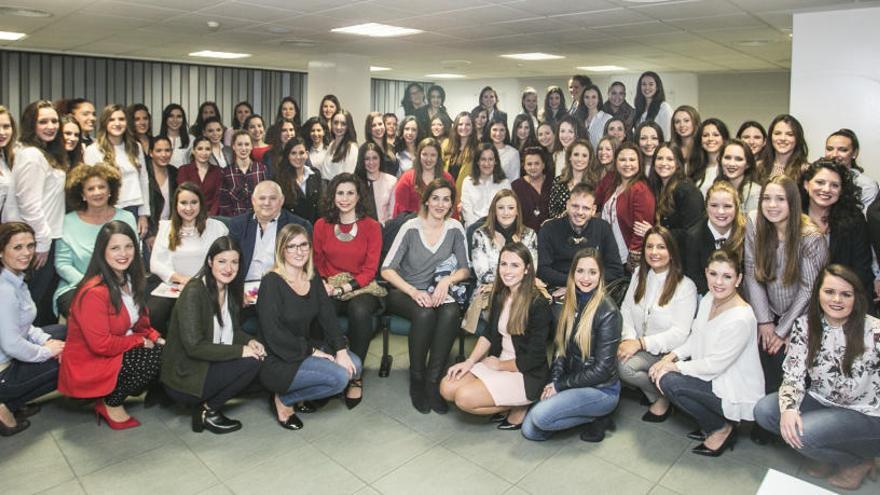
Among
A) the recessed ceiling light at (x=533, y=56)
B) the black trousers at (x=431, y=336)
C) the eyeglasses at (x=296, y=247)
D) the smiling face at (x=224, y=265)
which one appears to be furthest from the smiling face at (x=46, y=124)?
the recessed ceiling light at (x=533, y=56)

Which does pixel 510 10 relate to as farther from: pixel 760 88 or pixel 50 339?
pixel 760 88

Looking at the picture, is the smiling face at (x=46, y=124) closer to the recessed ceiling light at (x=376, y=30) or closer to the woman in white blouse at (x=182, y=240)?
the woman in white blouse at (x=182, y=240)

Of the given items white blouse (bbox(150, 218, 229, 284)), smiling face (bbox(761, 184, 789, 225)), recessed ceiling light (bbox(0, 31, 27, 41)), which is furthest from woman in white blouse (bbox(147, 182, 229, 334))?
recessed ceiling light (bbox(0, 31, 27, 41))

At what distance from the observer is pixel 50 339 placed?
352 centimetres

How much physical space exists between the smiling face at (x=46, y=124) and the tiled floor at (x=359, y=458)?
5.61 ft

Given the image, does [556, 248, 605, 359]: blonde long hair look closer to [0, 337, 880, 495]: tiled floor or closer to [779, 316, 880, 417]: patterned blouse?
[0, 337, 880, 495]: tiled floor

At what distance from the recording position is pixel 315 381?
3.51 m

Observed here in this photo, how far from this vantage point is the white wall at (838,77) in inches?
204

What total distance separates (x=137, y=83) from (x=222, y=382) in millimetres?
9569

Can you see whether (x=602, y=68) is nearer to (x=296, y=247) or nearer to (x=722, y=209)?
(x=722, y=209)

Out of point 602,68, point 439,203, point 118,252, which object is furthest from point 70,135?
point 602,68

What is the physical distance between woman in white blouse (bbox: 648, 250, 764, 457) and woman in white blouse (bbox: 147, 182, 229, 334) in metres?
2.89

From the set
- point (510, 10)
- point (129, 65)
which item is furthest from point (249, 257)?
point (129, 65)

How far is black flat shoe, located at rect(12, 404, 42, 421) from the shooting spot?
350cm
